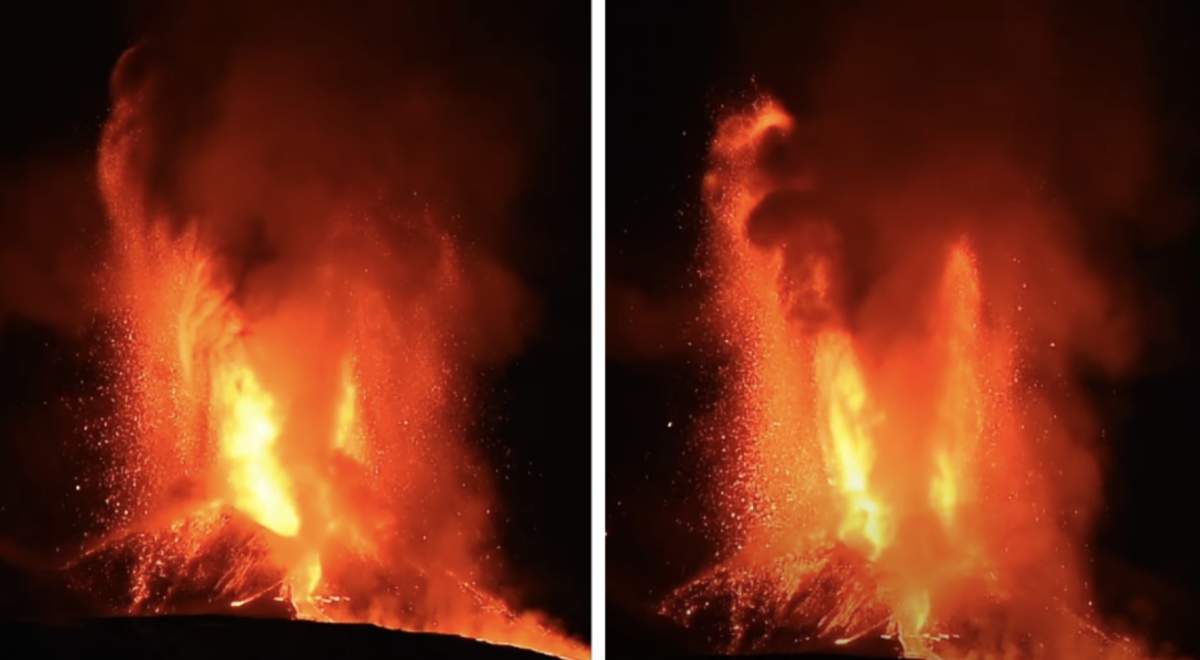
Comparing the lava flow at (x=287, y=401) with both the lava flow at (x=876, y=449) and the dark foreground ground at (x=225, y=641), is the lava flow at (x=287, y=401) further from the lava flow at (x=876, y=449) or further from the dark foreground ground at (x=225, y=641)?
the lava flow at (x=876, y=449)

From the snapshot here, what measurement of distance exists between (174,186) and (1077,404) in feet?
8.02

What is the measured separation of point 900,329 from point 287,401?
1.62 meters

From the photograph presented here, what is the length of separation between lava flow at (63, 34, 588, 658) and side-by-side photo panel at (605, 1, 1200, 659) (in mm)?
441

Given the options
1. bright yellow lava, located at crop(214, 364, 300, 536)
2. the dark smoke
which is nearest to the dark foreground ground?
bright yellow lava, located at crop(214, 364, 300, 536)

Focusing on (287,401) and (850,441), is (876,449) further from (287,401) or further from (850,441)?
(287,401)

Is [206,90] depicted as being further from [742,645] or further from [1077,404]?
[1077,404]

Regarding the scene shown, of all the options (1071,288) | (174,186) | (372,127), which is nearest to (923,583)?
(1071,288)

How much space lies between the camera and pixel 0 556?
404 cm

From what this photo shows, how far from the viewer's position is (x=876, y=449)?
4.05m

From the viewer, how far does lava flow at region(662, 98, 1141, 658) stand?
400cm

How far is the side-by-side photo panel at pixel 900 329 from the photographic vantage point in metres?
4.00

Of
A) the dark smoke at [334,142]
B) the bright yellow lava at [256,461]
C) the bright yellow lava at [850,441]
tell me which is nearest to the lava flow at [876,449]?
the bright yellow lava at [850,441]

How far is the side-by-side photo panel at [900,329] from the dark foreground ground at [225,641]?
0.49 m

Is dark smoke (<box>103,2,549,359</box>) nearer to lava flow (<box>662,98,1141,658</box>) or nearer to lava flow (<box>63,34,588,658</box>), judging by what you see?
lava flow (<box>63,34,588,658</box>)
